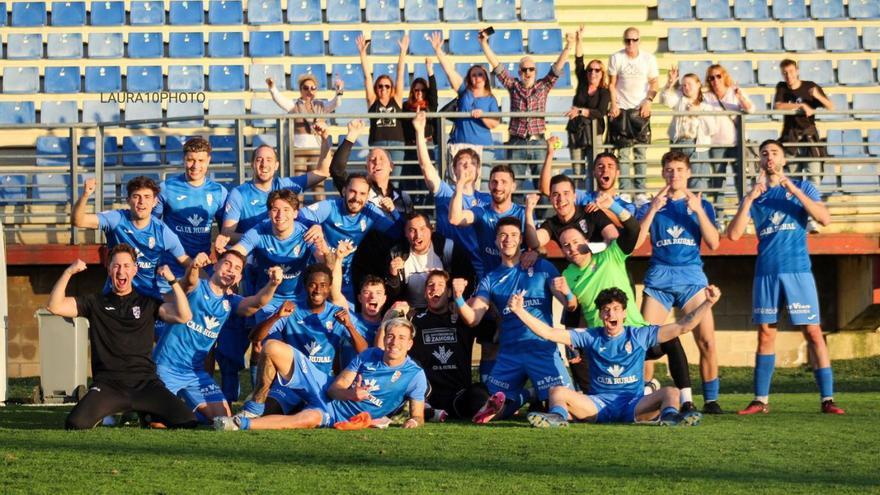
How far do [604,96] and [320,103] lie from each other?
264 centimetres

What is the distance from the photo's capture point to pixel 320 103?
45.1 ft

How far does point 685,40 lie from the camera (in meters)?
18.4

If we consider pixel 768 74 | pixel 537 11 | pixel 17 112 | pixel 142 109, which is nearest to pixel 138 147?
Result: pixel 142 109

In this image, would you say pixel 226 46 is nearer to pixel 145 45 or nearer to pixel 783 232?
pixel 145 45

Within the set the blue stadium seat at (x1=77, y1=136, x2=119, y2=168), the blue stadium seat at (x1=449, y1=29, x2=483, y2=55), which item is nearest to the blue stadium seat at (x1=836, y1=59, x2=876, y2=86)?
the blue stadium seat at (x1=449, y1=29, x2=483, y2=55)

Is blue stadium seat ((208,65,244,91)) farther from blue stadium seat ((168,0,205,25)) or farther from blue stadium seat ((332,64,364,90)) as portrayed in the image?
blue stadium seat ((332,64,364,90))

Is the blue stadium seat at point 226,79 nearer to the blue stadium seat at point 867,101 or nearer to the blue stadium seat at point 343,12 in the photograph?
the blue stadium seat at point 343,12

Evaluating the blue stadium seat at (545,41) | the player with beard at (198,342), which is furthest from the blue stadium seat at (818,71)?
the player with beard at (198,342)

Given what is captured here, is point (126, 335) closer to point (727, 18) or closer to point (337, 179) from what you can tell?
point (337, 179)

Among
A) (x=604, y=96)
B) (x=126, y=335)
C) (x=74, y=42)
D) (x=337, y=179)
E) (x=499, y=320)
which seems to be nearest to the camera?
(x=126, y=335)

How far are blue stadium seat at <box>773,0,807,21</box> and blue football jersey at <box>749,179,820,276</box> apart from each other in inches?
347

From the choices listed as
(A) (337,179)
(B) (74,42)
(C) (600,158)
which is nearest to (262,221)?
(A) (337,179)

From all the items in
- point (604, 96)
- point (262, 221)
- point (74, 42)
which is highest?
point (74, 42)

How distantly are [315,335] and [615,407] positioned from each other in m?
1.96
